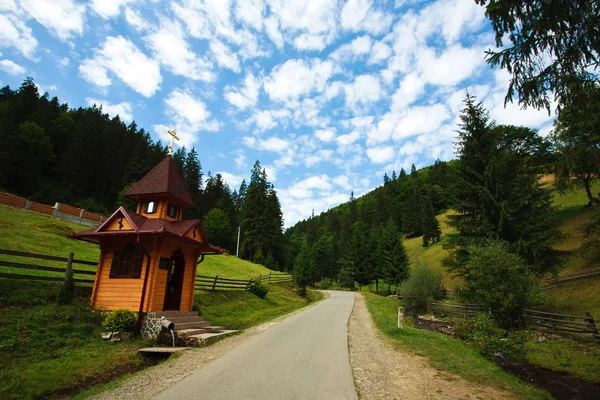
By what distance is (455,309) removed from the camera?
2480 centimetres

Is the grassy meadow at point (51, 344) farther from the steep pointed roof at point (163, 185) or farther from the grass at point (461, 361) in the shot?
the grass at point (461, 361)

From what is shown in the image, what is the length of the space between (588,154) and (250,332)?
1333 cm

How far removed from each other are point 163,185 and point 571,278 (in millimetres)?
30780

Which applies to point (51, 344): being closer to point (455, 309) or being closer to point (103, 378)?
point (103, 378)

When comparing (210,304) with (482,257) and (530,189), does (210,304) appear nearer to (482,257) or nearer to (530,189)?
(482,257)

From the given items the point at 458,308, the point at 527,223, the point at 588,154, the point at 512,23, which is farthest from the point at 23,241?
the point at 527,223

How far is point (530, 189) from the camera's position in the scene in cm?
2108

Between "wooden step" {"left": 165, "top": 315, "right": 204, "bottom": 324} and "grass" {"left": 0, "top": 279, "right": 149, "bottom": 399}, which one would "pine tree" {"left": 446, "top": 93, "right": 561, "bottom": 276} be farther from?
"grass" {"left": 0, "top": 279, "right": 149, "bottom": 399}

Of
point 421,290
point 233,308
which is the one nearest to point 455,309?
point 421,290

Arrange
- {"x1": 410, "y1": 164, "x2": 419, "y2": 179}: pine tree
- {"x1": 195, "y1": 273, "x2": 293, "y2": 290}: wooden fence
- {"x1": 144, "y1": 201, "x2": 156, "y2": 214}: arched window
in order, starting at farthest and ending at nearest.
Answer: {"x1": 410, "y1": 164, "x2": 419, "y2": 179}: pine tree, {"x1": 195, "y1": 273, "x2": 293, "y2": 290}: wooden fence, {"x1": 144, "y1": 201, "x2": 156, "y2": 214}: arched window

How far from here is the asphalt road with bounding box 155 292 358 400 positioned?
237 inches

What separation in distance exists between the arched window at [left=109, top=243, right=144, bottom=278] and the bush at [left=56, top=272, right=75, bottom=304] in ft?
5.26

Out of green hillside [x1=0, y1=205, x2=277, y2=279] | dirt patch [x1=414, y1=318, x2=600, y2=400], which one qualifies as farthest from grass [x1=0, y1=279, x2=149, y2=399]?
dirt patch [x1=414, y1=318, x2=600, y2=400]

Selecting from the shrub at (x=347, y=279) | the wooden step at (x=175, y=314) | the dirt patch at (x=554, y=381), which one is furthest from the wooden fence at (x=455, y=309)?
the shrub at (x=347, y=279)
